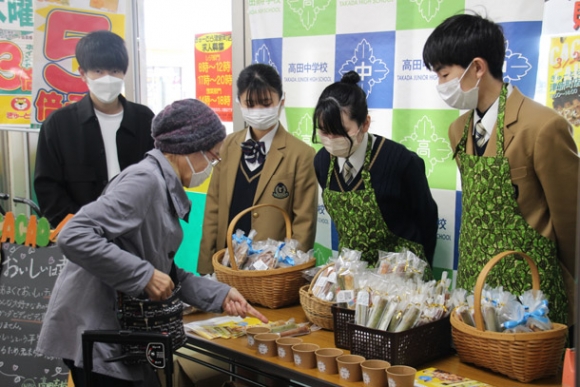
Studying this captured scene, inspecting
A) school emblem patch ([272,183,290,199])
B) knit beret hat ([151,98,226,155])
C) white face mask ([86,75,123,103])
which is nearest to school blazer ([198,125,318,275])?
school emblem patch ([272,183,290,199])

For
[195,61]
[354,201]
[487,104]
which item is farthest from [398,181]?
[195,61]

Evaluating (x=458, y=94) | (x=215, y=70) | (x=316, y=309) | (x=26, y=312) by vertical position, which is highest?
(x=215, y=70)

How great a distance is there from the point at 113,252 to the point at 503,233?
130cm

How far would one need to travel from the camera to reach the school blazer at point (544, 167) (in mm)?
2156

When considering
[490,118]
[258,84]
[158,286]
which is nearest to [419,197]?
[490,118]

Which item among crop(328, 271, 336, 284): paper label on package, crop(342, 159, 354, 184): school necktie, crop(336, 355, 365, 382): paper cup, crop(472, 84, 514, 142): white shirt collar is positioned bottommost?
crop(336, 355, 365, 382): paper cup

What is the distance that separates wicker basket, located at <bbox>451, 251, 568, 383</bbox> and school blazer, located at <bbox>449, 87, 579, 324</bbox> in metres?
0.27

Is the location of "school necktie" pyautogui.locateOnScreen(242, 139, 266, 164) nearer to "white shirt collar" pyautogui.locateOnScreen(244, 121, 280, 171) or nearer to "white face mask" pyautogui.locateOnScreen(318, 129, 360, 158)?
"white shirt collar" pyautogui.locateOnScreen(244, 121, 280, 171)

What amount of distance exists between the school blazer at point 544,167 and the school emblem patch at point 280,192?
3.63 ft

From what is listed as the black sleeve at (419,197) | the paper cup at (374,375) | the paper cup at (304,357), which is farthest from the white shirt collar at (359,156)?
the paper cup at (374,375)

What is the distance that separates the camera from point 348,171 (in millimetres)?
2787

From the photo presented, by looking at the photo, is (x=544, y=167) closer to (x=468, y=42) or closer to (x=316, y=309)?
(x=468, y=42)

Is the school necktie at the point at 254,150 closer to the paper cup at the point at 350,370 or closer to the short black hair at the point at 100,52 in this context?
the short black hair at the point at 100,52

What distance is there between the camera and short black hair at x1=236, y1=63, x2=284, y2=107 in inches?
121
